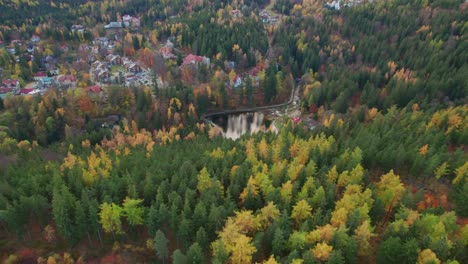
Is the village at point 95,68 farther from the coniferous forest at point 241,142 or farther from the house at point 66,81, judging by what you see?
the coniferous forest at point 241,142

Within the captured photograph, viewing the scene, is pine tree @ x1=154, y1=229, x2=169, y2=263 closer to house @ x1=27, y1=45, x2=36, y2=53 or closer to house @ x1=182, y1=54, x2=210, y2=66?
house @ x1=182, y1=54, x2=210, y2=66

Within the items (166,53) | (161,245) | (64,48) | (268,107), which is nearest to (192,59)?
(166,53)

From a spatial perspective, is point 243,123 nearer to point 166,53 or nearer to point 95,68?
point 166,53

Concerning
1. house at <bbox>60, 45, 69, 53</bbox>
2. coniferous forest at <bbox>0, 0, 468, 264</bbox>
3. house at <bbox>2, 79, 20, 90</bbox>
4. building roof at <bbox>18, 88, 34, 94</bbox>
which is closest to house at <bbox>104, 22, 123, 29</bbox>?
coniferous forest at <bbox>0, 0, 468, 264</bbox>

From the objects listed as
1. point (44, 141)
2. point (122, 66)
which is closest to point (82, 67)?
point (122, 66)

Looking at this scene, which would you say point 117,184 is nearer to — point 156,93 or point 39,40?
point 156,93

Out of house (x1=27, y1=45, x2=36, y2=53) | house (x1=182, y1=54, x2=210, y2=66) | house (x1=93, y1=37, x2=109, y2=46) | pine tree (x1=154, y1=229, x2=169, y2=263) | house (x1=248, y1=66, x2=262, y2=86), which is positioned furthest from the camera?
house (x1=93, y1=37, x2=109, y2=46)

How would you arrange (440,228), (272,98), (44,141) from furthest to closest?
(272,98) → (44,141) → (440,228)
